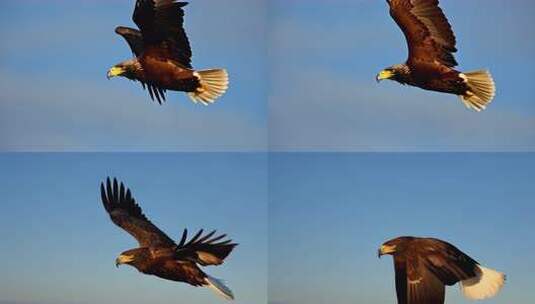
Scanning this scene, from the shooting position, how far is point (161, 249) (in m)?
3.38

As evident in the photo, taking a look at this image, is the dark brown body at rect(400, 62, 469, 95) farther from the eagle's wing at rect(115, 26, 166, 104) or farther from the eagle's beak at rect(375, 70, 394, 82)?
the eagle's wing at rect(115, 26, 166, 104)

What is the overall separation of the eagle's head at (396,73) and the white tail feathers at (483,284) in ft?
2.41

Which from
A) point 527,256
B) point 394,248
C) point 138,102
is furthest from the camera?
point 138,102

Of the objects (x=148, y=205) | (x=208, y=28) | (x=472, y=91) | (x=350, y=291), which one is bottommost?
(x=350, y=291)

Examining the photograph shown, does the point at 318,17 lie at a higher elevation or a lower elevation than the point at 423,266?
higher

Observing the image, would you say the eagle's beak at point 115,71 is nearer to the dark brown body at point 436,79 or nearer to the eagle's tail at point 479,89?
the dark brown body at point 436,79

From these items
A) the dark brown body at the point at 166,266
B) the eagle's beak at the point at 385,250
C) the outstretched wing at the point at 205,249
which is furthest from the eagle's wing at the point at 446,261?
the dark brown body at the point at 166,266

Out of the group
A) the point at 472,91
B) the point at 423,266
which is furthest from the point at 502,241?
the point at 472,91

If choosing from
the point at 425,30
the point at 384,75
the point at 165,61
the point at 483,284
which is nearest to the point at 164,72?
the point at 165,61

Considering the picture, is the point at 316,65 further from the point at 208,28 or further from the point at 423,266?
the point at 423,266

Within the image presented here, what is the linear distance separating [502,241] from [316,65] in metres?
0.95

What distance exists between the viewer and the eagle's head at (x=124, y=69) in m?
3.37

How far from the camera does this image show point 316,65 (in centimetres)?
332

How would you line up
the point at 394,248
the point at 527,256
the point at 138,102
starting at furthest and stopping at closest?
1. the point at 138,102
2. the point at 394,248
3. the point at 527,256
